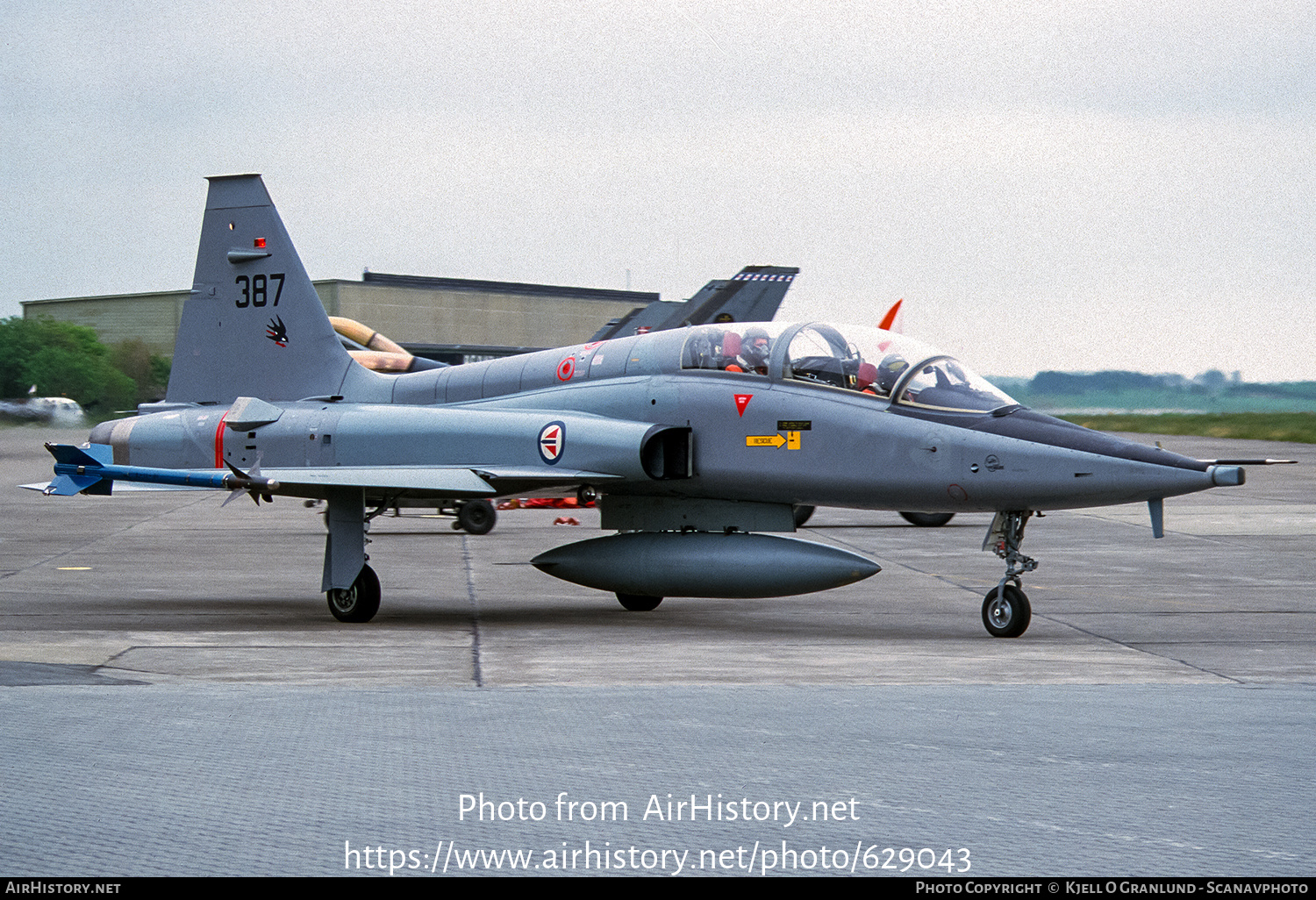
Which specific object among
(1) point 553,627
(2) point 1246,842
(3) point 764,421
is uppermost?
(3) point 764,421

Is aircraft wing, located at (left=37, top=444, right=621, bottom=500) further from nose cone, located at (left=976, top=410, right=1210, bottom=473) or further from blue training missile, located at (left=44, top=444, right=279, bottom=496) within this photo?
nose cone, located at (left=976, top=410, right=1210, bottom=473)

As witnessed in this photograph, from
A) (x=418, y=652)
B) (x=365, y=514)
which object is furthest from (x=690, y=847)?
(x=365, y=514)

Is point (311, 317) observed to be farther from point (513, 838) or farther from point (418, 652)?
point (513, 838)

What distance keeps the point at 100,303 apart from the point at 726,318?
39.3 m

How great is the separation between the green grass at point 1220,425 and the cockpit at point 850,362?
51.4m

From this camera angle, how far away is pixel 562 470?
11.6 m

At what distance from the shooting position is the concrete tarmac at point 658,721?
4.36 meters

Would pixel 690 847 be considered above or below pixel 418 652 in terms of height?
above

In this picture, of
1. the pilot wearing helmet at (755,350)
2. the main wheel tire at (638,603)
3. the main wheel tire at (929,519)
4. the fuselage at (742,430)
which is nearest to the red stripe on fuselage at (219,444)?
the fuselage at (742,430)

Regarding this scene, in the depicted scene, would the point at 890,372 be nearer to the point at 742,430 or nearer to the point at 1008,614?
the point at 742,430

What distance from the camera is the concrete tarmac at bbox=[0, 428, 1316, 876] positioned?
436cm

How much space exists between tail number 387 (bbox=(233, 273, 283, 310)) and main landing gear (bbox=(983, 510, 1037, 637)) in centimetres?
750

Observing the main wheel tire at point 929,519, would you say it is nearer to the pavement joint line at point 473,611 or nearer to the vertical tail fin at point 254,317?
the pavement joint line at point 473,611

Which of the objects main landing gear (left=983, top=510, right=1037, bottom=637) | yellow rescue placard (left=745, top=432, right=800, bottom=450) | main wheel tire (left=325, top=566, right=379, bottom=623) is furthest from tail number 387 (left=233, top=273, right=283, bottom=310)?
main landing gear (left=983, top=510, right=1037, bottom=637)
